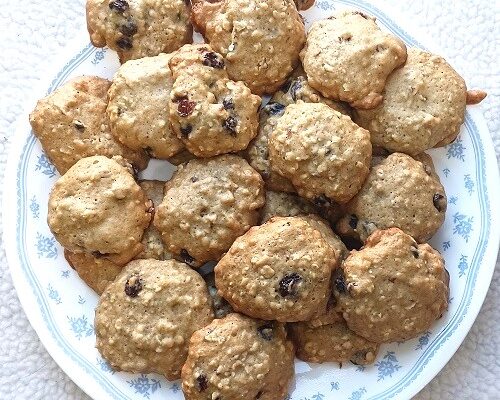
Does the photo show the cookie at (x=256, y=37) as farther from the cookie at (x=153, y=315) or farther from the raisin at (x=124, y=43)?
the cookie at (x=153, y=315)

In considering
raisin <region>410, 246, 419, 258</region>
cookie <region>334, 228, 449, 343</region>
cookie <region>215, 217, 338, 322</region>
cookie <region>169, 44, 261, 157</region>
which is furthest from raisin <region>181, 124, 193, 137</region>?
raisin <region>410, 246, 419, 258</region>

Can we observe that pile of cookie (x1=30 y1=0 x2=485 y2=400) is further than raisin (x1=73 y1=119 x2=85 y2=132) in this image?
No

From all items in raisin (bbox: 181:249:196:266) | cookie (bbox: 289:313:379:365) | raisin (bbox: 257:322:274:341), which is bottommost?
cookie (bbox: 289:313:379:365)

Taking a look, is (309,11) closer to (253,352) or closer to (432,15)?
(432,15)

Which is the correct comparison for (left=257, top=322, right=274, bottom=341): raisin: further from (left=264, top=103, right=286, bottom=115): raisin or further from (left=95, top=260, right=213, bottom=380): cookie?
(left=264, top=103, right=286, bottom=115): raisin

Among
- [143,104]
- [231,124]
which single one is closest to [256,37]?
[231,124]

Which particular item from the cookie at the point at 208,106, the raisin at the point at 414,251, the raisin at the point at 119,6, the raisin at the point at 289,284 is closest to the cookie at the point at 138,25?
the raisin at the point at 119,6

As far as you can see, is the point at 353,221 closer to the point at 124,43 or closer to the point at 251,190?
the point at 251,190
